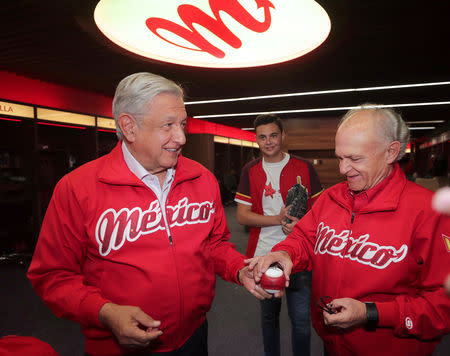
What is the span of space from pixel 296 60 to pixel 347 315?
4.45m

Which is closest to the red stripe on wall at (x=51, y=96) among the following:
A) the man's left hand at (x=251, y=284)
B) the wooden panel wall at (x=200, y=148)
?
the wooden panel wall at (x=200, y=148)

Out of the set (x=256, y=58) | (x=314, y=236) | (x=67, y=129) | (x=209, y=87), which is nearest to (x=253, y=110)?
(x=209, y=87)

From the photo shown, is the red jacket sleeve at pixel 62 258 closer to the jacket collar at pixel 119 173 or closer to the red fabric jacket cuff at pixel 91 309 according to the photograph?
the red fabric jacket cuff at pixel 91 309

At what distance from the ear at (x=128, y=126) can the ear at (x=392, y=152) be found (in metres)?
1.11

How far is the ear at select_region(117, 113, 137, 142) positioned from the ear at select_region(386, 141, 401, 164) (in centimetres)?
111

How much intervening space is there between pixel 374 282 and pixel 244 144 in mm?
14956

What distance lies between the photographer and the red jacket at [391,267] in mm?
1092

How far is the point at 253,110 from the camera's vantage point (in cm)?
956

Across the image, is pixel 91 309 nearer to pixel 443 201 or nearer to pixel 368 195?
pixel 443 201

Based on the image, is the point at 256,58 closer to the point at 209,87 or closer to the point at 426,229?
the point at 209,87

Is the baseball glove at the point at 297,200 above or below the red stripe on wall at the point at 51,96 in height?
below

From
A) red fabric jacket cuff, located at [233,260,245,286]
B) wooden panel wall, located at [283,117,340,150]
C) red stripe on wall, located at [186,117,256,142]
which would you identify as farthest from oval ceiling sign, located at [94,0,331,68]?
red stripe on wall, located at [186,117,256,142]

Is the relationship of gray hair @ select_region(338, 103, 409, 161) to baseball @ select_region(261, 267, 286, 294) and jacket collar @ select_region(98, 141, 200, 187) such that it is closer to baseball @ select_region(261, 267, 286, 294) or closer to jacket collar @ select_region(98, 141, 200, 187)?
baseball @ select_region(261, 267, 286, 294)

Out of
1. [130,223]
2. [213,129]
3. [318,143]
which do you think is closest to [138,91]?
[130,223]
